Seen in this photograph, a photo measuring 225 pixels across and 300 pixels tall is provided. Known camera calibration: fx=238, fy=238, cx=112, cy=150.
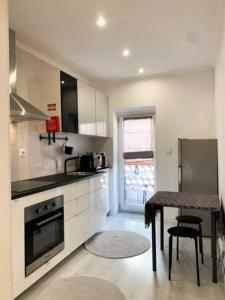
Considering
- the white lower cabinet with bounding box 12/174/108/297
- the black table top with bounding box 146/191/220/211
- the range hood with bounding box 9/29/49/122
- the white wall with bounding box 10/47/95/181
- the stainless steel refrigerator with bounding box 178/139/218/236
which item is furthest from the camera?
the stainless steel refrigerator with bounding box 178/139/218/236

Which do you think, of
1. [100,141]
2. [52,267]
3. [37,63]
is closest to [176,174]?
[100,141]

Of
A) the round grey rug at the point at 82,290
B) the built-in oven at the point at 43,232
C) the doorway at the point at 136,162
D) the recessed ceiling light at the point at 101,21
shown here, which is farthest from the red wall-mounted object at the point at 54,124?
the doorway at the point at 136,162

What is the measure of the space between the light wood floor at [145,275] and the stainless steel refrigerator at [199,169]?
0.52m

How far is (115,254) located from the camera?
313 cm

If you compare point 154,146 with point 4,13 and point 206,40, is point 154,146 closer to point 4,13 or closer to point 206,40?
point 206,40

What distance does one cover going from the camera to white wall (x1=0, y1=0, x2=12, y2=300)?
44.8 inches

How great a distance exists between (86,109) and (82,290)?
260cm

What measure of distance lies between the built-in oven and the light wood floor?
0.29 metres

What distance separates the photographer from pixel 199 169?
12.2 feet

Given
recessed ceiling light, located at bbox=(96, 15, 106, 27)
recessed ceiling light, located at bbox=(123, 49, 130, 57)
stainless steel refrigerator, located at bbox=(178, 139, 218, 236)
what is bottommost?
stainless steel refrigerator, located at bbox=(178, 139, 218, 236)

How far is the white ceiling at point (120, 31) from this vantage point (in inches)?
90.7

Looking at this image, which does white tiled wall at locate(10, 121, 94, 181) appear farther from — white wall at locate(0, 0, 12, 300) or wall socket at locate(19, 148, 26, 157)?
white wall at locate(0, 0, 12, 300)

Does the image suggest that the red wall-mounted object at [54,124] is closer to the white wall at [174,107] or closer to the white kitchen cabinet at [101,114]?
the white kitchen cabinet at [101,114]

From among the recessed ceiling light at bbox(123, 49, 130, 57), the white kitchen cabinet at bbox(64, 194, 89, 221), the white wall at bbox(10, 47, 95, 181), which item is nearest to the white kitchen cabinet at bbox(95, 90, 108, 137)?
the recessed ceiling light at bbox(123, 49, 130, 57)
